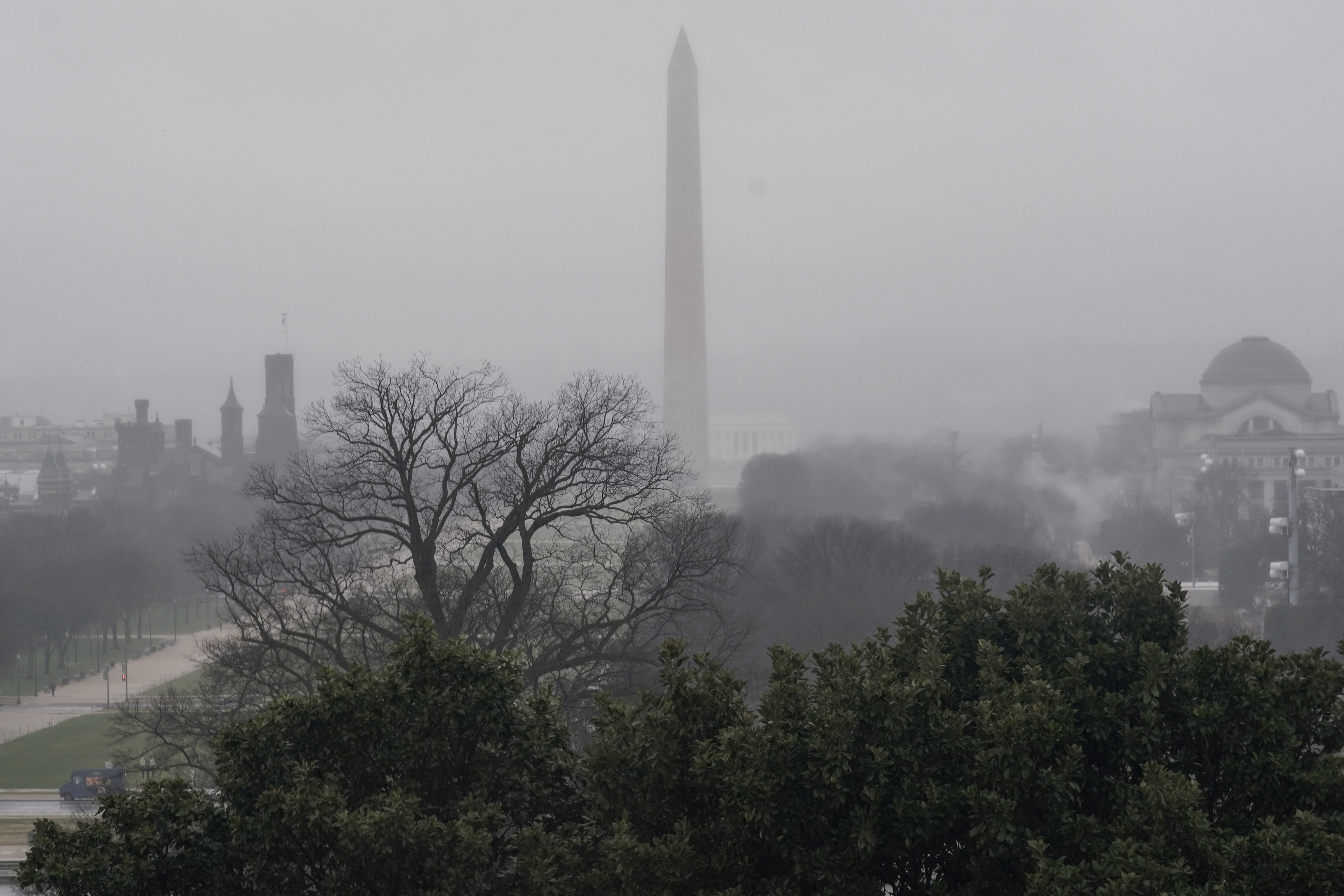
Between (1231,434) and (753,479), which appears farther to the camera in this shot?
(1231,434)

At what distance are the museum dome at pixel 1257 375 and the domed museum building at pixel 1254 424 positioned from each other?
59 millimetres

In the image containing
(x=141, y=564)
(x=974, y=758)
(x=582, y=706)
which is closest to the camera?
(x=974, y=758)

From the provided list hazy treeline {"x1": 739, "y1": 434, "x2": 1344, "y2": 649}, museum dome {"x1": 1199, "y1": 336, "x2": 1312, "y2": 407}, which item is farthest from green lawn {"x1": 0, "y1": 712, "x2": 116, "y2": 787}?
museum dome {"x1": 1199, "y1": 336, "x2": 1312, "y2": 407}

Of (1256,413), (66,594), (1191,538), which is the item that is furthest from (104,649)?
(1256,413)

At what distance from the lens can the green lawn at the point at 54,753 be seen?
31.7 m

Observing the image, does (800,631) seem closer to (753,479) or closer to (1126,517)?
(1126,517)

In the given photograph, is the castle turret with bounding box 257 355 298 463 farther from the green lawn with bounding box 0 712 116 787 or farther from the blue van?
the blue van

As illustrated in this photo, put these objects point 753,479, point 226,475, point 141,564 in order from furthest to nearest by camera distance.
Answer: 1. point 226,475
2. point 753,479
3. point 141,564

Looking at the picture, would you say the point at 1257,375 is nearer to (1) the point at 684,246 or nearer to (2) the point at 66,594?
(1) the point at 684,246

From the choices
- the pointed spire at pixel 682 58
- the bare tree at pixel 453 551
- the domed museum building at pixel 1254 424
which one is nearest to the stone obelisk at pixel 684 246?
the pointed spire at pixel 682 58

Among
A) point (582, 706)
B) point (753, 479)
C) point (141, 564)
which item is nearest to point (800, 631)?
point (582, 706)

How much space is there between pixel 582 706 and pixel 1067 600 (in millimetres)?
9728

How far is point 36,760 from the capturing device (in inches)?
1326

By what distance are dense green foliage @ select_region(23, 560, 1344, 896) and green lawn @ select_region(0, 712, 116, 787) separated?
76.2 ft
